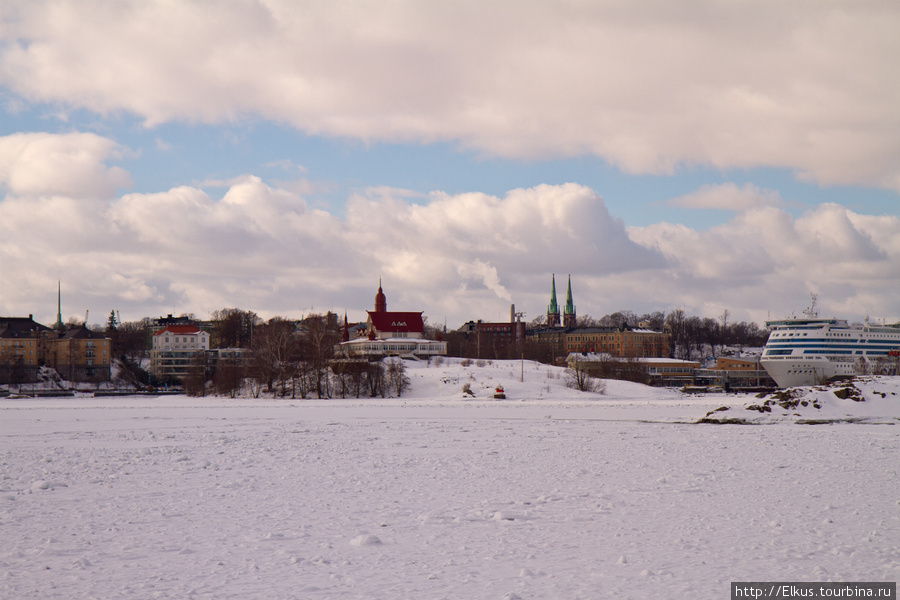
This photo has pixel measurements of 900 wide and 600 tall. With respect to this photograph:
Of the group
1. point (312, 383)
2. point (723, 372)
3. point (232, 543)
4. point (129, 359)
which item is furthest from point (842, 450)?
point (129, 359)

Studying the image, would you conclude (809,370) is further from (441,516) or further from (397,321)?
(441,516)

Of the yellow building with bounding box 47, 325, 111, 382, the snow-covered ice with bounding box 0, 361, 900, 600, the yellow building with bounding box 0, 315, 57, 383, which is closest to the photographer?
the snow-covered ice with bounding box 0, 361, 900, 600

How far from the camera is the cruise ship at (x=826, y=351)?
303ft

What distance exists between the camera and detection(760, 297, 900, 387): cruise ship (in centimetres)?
9244

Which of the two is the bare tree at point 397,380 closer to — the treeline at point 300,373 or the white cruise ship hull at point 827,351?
the treeline at point 300,373

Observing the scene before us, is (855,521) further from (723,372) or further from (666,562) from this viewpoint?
(723,372)

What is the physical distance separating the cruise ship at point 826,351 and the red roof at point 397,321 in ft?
169

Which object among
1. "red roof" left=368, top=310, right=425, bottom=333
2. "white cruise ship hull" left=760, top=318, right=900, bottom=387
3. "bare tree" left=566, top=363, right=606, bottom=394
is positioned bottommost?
"bare tree" left=566, top=363, right=606, bottom=394

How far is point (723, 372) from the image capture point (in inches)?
4651

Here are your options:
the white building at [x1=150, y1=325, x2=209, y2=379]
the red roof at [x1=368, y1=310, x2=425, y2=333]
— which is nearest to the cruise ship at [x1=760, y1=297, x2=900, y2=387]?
A: the red roof at [x1=368, y1=310, x2=425, y2=333]

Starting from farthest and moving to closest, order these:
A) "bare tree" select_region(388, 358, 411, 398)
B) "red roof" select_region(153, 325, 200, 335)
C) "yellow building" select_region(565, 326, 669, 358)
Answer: "yellow building" select_region(565, 326, 669, 358)
"red roof" select_region(153, 325, 200, 335)
"bare tree" select_region(388, 358, 411, 398)

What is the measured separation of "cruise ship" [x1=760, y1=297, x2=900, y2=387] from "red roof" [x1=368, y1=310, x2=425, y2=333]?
51.6m

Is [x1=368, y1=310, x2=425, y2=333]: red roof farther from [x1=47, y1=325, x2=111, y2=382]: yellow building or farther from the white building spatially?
[x1=47, y1=325, x2=111, y2=382]: yellow building

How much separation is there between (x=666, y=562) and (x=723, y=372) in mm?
114730
